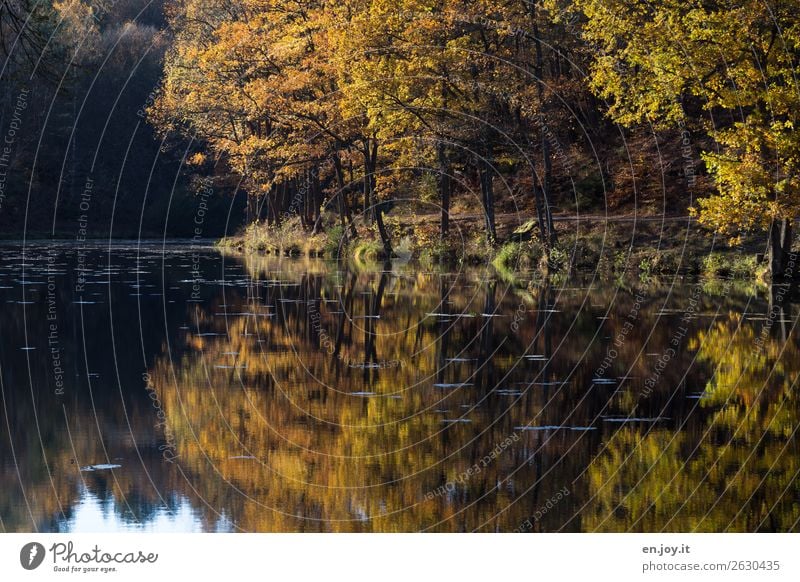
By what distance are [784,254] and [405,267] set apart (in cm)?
1476

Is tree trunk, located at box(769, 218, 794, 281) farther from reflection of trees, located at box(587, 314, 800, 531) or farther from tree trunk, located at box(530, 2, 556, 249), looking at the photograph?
reflection of trees, located at box(587, 314, 800, 531)

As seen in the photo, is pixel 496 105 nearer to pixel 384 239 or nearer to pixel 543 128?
pixel 543 128

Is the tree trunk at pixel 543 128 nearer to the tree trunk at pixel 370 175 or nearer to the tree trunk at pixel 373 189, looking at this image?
the tree trunk at pixel 373 189

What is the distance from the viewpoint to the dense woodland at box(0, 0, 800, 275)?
3309 centimetres

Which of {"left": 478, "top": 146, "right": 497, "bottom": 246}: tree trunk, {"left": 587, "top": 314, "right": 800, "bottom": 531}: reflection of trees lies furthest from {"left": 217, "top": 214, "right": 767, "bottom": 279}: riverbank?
{"left": 587, "top": 314, "right": 800, "bottom": 531}: reflection of trees

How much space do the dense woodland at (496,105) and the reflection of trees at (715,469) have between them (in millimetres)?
12546

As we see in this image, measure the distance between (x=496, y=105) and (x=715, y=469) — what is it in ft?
113

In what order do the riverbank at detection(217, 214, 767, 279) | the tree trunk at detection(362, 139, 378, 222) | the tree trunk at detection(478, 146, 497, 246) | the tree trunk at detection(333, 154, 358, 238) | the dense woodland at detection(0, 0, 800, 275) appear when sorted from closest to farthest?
1. the dense woodland at detection(0, 0, 800, 275)
2. the riverbank at detection(217, 214, 767, 279)
3. the tree trunk at detection(478, 146, 497, 246)
4. the tree trunk at detection(362, 139, 378, 222)
5. the tree trunk at detection(333, 154, 358, 238)

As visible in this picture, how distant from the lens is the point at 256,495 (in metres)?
11.4

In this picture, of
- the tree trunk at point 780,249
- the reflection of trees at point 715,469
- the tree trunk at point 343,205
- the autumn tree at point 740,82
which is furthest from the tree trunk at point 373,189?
the reflection of trees at point 715,469

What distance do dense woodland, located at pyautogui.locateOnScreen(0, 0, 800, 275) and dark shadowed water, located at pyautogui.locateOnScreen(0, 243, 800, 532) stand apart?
6162 millimetres

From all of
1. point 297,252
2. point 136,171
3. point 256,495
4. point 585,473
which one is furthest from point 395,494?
point 136,171

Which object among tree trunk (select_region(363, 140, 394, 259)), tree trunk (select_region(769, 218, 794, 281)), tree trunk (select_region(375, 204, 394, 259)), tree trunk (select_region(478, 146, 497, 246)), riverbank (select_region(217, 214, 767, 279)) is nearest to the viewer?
tree trunk (select_region(769, 218, 794, 281))

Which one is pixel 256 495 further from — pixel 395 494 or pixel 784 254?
pixel 784 254
